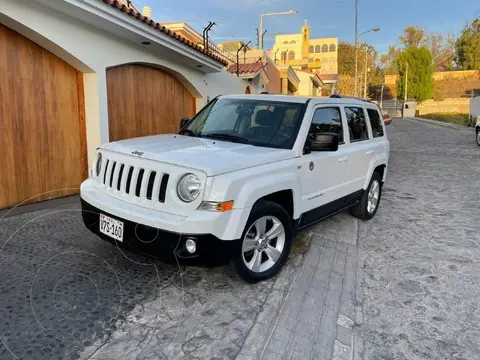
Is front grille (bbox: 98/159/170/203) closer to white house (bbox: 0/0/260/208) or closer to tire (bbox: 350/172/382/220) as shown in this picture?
white house (bbox: 0/0/260/208)

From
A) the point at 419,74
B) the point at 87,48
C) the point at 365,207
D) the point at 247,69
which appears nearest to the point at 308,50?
the point at 419,74

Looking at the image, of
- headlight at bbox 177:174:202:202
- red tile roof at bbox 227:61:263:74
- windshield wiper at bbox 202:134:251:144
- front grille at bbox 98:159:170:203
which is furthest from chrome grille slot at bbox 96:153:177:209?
red tile roof at bbox 227:61:263:74

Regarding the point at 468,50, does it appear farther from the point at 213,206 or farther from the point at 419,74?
the point at 213,206

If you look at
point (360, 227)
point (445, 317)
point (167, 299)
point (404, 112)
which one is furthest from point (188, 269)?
point (404, 112)

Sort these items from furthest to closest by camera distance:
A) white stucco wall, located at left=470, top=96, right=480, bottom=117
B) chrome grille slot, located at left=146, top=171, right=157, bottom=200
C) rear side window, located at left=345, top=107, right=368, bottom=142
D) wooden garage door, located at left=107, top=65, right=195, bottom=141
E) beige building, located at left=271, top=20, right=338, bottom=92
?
beige building, located at left=271, top=20, right=338, bottom=92, white stucco wall, located at left=470, top=96, right=480, bottom=117, wooden garage door, located at left=107, top=65, right=195, bottom=141, rear side window, located at left=345, top=107, right=368, bottom=142, chrome grille slot, located at left=146, top=171, right=157, bottom=200

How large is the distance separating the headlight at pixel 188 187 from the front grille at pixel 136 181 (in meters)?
0.13

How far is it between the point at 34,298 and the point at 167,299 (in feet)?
3.60

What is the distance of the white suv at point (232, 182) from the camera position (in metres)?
3.25

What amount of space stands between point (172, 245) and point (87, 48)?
505 cm

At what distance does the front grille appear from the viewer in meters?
3.38

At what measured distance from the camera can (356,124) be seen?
5.57 metres

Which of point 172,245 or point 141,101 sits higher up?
point 141,101

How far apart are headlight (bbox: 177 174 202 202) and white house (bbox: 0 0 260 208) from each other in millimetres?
3906

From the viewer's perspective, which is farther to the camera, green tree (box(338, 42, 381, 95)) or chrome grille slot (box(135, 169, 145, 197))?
green tree (box(338, 42, 381, 95))
